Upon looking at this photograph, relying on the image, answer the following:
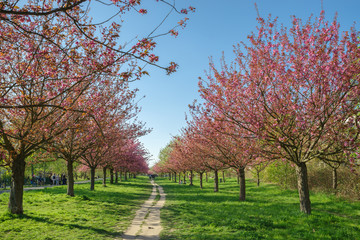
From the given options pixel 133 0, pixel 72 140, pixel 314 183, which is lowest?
pixel 314 183

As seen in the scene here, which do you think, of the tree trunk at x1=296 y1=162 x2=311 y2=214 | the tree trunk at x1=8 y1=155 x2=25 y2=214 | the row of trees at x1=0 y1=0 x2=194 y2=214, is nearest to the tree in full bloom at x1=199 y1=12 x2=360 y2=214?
the tree trunk at x1=296 y1=162 x2=311 y2=214

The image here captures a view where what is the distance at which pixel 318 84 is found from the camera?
8.92 meters

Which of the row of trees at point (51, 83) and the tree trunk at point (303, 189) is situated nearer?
the row of trees at point (51, 83)

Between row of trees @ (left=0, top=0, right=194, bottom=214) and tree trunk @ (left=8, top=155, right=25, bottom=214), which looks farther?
tree trunk @ (left=8, top=155, right=25, bottom=214)

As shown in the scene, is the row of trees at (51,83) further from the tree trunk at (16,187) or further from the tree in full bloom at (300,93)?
the tree in full bloom at (300,93)

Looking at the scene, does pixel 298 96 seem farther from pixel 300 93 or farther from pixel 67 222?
pixel 67 222

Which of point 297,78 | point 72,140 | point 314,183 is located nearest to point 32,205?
point 72,140

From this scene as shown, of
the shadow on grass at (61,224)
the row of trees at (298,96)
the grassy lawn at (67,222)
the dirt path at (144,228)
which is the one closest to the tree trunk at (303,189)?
the row of trees at (298,96)

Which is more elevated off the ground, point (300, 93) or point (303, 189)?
point (300, 93)

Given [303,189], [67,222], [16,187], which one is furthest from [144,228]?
[303,189]

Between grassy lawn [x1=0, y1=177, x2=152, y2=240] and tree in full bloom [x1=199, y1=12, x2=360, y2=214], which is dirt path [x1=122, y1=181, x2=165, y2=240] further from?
tree in full bloom [x1=199, y1=12, x2=360, y2=214]

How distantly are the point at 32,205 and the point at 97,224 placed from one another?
6.49m

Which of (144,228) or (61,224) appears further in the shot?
(61,224)

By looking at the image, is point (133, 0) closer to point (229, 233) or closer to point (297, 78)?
point (297, 78)
